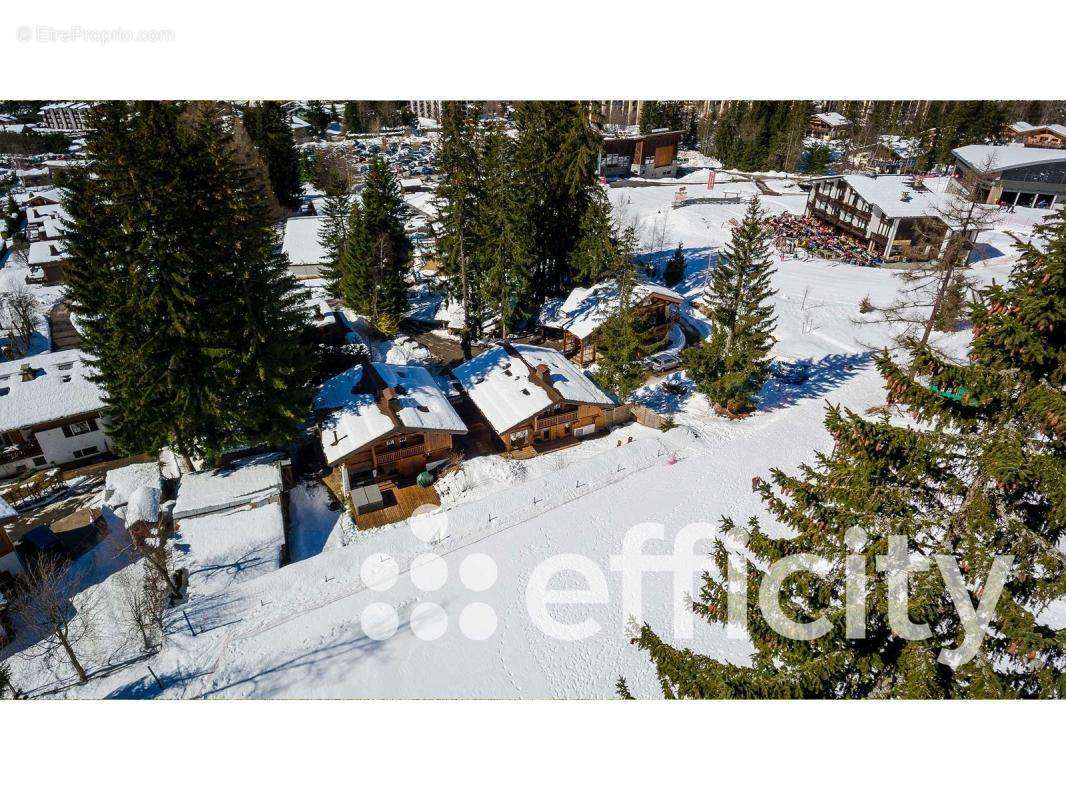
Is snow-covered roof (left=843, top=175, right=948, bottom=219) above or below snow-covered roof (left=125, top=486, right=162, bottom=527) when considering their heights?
above

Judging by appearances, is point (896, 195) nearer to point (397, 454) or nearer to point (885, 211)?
point (885, 211)

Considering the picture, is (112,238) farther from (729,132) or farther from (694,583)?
(729,132)

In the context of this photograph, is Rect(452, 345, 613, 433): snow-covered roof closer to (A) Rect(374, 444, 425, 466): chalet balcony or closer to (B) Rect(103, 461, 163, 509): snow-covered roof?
(A) Rect(374, 444, 425, 466): chalet balcony

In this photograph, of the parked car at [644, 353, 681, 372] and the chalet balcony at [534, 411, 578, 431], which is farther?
the parked car at [644, 353, 681, 372]

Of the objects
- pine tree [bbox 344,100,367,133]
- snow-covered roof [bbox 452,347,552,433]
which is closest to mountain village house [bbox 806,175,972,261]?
snow-covered roof [bbox 452,347,552,433]

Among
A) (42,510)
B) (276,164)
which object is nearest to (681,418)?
(42,510)

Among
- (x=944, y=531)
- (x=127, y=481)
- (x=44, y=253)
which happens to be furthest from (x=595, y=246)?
(x=44, y=253)
